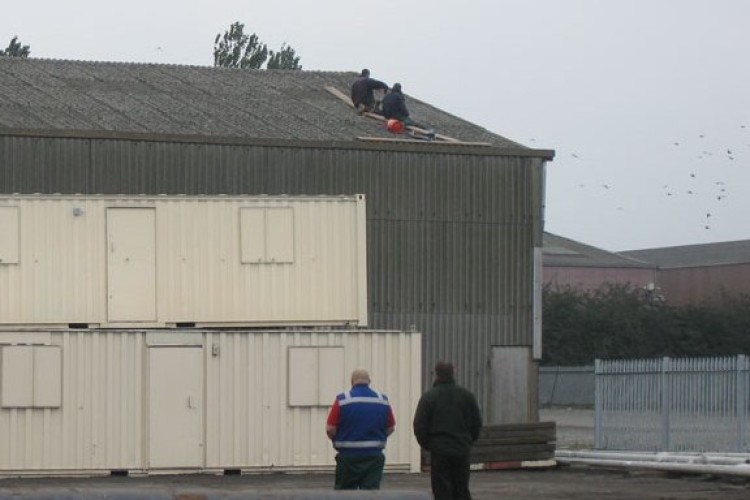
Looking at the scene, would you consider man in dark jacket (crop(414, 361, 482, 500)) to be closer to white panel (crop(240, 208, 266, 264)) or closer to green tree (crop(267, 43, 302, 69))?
white panel (crop(240, 208, 266, 264))

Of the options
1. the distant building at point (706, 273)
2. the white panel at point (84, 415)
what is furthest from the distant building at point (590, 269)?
the white panel at point (84, 415)

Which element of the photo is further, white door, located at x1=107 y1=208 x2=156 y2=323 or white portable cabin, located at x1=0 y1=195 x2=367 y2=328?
white door, located at x1=107 y1=208 x2=156 y2=323

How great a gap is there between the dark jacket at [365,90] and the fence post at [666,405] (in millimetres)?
11732

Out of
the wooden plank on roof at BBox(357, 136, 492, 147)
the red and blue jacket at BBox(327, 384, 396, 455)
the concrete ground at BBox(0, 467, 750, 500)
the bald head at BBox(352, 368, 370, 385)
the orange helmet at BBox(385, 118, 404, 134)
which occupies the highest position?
the orange helmet at BBox(385, 118, 404, 134)

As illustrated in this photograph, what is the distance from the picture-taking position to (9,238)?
25375mm

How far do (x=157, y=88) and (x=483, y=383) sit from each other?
35.4 feet

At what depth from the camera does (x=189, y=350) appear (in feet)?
83.1

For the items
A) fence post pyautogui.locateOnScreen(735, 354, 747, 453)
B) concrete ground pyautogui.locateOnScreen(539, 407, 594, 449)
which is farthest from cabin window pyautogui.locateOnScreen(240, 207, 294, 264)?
concrete ground pyautogui.locateOnScreen(539, 407, 594, 449)

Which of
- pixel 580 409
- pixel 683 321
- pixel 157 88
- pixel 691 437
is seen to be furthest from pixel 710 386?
pixel 683 321

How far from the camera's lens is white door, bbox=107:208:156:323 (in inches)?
1010

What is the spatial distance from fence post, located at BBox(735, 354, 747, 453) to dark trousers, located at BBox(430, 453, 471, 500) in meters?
10.6

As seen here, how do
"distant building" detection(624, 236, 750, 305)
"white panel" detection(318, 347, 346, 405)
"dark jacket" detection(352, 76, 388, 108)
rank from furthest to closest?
A: "distant building" detection(624, 236, 750, 305), "dark jacket" detection(352, 76, 388, 108), "white panel" detection(318, 347, 346, 405)

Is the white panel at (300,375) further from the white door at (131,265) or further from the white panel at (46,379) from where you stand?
the white panel at (46,379)

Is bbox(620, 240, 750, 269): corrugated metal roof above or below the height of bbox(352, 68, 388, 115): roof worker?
below
